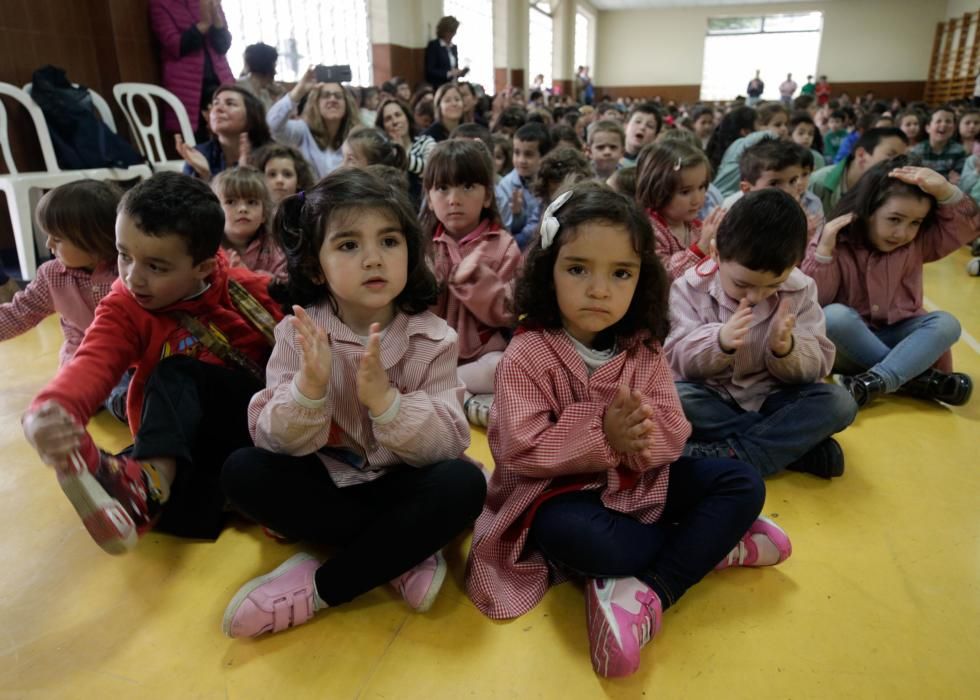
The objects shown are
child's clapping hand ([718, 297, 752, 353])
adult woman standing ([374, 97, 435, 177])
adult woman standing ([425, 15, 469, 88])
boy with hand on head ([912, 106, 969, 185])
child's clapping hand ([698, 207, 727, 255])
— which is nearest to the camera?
child's clapping hand ([718, 297, 752, 353])

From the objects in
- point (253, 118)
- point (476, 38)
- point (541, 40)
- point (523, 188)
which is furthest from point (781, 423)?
point (541, 40)

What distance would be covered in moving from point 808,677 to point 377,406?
0.82m

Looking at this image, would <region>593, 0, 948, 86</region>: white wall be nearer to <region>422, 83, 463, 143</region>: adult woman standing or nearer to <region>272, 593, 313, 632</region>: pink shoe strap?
<region>422, 83, 463, 143</region>: adult woman standing

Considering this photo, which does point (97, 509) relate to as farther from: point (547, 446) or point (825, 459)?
point (825, 459)

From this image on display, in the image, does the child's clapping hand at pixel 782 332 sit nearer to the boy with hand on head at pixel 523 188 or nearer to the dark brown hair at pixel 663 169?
the dark brown hair at pixel 663 169

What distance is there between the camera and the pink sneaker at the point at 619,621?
96 centimetres

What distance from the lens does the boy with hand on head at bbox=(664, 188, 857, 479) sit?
4.67 feet

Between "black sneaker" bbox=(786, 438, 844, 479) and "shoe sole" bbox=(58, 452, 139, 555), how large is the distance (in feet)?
4.87

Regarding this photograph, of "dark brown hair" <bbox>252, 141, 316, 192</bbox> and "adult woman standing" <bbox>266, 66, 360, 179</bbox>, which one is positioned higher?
"adult woman standing" <bbox>266, 66, 360, 179</bbox>

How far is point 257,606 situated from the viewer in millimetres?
1046

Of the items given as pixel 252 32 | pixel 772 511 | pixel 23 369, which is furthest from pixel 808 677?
pixel 252 32

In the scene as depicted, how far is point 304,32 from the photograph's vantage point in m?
6.39

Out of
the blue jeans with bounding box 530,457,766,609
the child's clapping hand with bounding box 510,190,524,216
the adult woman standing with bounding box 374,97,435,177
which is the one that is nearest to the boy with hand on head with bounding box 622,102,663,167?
the child's clapping hand with bounding box 510,190,524,216

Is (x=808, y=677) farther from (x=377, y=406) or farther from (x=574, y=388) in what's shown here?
(x=377, y=406)
